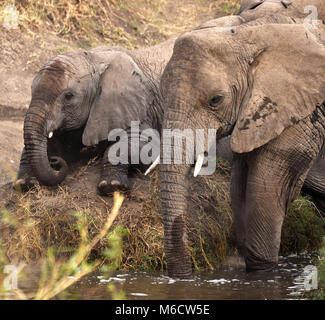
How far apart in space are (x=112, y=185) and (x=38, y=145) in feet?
2.29

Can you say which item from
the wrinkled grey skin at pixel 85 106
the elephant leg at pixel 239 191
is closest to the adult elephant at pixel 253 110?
the elephant leg at pixel 239 191

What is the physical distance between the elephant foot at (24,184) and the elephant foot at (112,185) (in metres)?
0.58

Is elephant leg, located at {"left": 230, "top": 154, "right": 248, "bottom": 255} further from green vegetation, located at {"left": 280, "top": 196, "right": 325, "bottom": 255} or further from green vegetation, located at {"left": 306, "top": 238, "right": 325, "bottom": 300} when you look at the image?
green vegetation, located at {"left": 280, "top": 196, "right": 325, "bottom": 255}

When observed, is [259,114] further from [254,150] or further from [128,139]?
[128,139]

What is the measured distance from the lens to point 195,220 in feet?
20.7

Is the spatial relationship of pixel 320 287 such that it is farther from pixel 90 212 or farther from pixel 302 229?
pixel 90 212

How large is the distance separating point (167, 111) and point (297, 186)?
1015 millimetres

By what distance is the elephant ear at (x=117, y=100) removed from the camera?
6.95 m

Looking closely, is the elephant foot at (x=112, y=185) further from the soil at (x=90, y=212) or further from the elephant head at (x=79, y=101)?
the elephant head at (x=79, y=101)

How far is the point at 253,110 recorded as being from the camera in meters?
4.80

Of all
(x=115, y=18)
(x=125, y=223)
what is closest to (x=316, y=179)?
(x=125, y=223)

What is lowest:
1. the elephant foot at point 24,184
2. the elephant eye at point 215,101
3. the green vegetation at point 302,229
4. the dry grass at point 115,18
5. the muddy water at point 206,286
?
the muddy water at point 206,286

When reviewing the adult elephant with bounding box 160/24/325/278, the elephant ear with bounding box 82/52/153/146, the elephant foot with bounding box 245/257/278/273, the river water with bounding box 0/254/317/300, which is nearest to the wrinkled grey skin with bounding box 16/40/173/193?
the elephant ear with bounding box 82/52/153/146
